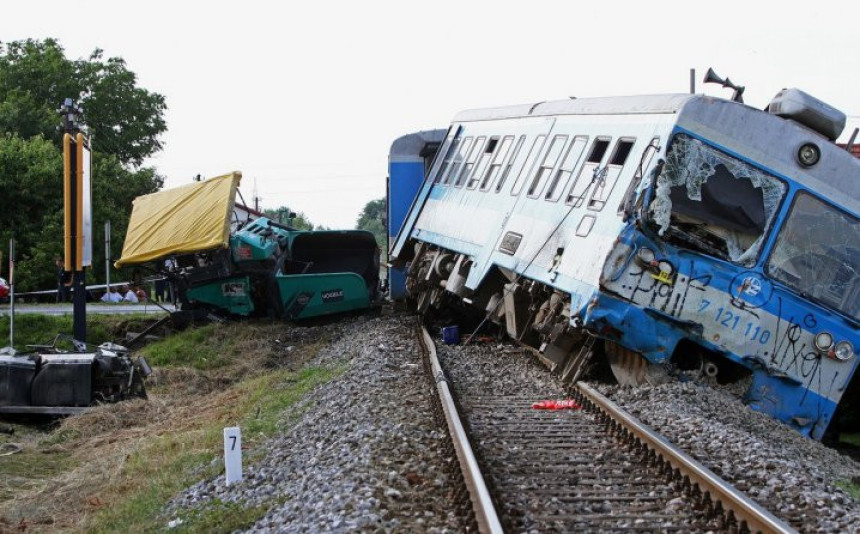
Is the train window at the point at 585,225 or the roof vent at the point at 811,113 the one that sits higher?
the roof vent at the point at 811,113

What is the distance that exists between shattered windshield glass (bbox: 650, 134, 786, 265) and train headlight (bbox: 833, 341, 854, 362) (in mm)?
1134

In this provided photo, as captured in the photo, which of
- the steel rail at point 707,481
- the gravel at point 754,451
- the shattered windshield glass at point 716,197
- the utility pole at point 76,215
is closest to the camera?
the steel rail at point 707,481

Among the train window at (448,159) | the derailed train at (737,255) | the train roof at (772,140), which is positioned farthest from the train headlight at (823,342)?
the train window at (448,159)

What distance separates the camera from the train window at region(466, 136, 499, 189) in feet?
52.6

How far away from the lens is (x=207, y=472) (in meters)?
9.04

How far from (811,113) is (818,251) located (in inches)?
51.4

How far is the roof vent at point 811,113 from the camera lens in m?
10.6

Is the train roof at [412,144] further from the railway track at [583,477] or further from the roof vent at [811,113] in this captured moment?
the railway track at [583,477]

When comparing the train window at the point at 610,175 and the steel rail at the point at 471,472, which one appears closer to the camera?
the steel rail at the point at 471,472

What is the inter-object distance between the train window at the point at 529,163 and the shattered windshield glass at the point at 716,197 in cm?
372

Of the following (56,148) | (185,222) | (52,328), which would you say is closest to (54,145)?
(56,148)

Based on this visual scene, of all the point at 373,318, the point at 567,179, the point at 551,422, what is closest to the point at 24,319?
the point at 373,318

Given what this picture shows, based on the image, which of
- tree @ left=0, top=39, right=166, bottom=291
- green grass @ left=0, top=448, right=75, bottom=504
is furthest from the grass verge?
tree @ left=0, top=39, right=166, bottom=291

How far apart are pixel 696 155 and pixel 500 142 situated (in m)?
5.69
